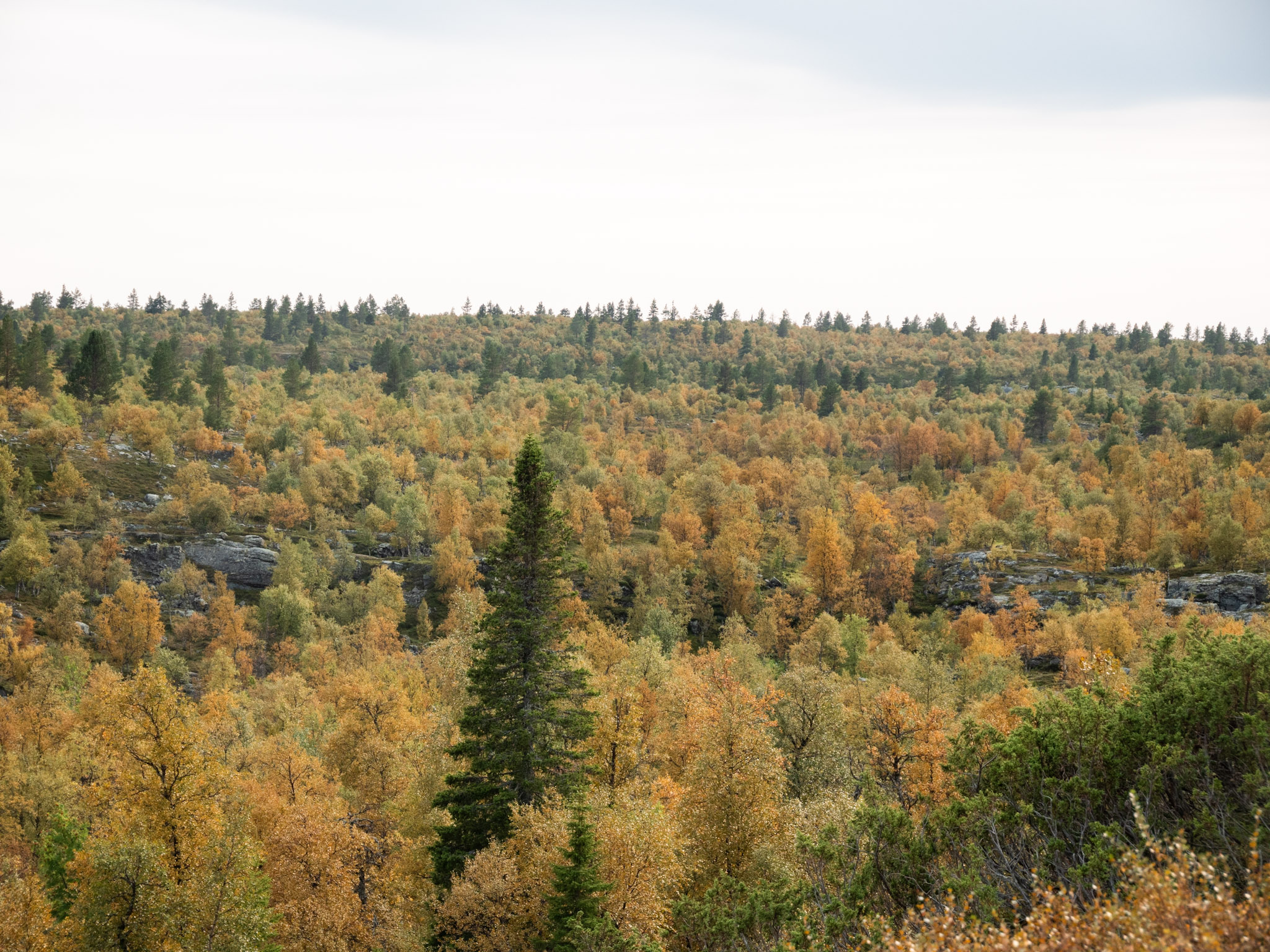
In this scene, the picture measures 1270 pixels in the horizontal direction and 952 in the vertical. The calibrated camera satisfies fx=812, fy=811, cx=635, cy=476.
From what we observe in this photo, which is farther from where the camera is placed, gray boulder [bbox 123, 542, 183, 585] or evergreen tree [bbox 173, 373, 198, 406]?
evergreen tree [bbox 173, 373, 198, 406]

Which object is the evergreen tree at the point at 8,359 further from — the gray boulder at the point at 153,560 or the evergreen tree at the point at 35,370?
the gray boulder at the point at 153,560

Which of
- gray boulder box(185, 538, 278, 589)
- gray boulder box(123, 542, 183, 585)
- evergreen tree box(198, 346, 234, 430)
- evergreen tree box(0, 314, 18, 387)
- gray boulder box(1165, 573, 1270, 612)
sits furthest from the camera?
evergreen tree box(198, 346, 234, 430)

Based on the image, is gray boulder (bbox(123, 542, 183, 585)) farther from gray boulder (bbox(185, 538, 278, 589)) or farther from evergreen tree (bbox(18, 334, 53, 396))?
evergreen tree (bbox(18, 334, 53, 396))

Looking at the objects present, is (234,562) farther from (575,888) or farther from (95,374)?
(575,888)

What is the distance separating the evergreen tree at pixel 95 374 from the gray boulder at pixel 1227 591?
672 ft

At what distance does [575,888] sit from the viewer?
2609 centimetres

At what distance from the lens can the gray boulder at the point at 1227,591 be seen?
359ft

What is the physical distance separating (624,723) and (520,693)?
7.09 meters

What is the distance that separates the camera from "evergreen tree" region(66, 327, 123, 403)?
17650cm

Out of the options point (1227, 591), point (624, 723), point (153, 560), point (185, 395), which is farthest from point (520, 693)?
point (185, 395)

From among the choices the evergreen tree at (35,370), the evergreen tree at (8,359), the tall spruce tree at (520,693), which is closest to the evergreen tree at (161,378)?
the evergreen tree at (35,370)

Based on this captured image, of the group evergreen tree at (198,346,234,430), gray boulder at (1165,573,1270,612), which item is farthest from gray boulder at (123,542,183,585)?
gray boulder at (1165,573,1270,612)

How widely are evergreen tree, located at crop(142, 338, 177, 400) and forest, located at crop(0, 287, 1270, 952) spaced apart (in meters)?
35.6

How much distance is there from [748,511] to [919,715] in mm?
94776
